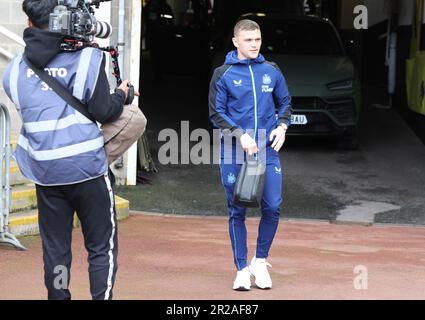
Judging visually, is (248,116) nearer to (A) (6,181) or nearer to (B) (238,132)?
(B) (238,132)

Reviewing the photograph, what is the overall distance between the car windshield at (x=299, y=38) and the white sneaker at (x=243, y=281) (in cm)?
801

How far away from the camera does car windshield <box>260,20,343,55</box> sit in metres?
14.2

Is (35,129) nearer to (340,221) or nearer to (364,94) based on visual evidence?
(340,221)

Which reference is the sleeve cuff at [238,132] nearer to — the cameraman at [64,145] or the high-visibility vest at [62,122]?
the cameraman at [64,145]

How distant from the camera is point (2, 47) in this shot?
9.75 m

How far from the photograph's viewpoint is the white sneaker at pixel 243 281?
649cm

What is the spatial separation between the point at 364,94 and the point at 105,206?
1455 cm

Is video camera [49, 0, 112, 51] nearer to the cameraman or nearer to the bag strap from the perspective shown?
the cameraman

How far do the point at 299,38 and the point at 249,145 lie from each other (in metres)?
8.59

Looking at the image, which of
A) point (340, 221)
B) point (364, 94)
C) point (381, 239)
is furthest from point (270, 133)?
point (364, 94)

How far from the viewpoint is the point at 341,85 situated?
44.2 ft
